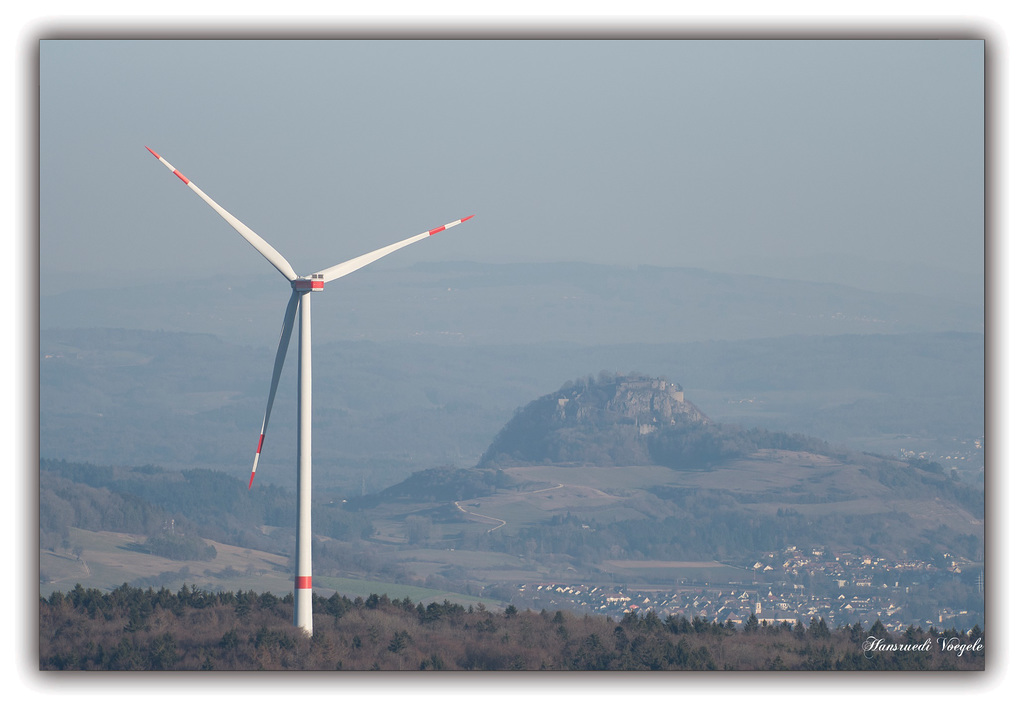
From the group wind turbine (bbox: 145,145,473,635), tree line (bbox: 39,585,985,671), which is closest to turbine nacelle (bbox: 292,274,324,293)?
wind turbine (bbox: 145,145,473,635)

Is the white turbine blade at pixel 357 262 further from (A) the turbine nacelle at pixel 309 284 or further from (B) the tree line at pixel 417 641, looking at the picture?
(B) the tree line at pixel 417 641

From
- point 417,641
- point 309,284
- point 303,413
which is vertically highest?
point 309,284

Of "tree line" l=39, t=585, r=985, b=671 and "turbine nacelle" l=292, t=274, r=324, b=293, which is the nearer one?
"tree line" l=39, t=585, r=985, b=671

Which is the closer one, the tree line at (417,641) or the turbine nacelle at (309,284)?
the tree line at (417,641)

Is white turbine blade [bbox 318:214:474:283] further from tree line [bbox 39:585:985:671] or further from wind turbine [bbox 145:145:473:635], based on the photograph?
tree line [bbox 39:585:985:671]

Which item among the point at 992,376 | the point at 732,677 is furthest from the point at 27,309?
the point at 992,376

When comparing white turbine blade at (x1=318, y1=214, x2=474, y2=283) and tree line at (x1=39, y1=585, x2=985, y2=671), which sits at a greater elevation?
white turbine blade at (x1=318, y1=214, x2=474, y2=283)

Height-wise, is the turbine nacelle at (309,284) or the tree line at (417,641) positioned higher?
the turbine nacelle at (309,284)

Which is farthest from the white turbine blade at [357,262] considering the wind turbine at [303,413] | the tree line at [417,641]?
the tree line at [417,641]

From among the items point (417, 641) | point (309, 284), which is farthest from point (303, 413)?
point (417, 641)

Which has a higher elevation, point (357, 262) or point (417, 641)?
point (357, 262)

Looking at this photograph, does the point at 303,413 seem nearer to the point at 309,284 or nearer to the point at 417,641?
the point at 309,284

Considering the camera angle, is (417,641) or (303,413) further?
(417,641)

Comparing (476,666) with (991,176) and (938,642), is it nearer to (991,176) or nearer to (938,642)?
(938,642)
